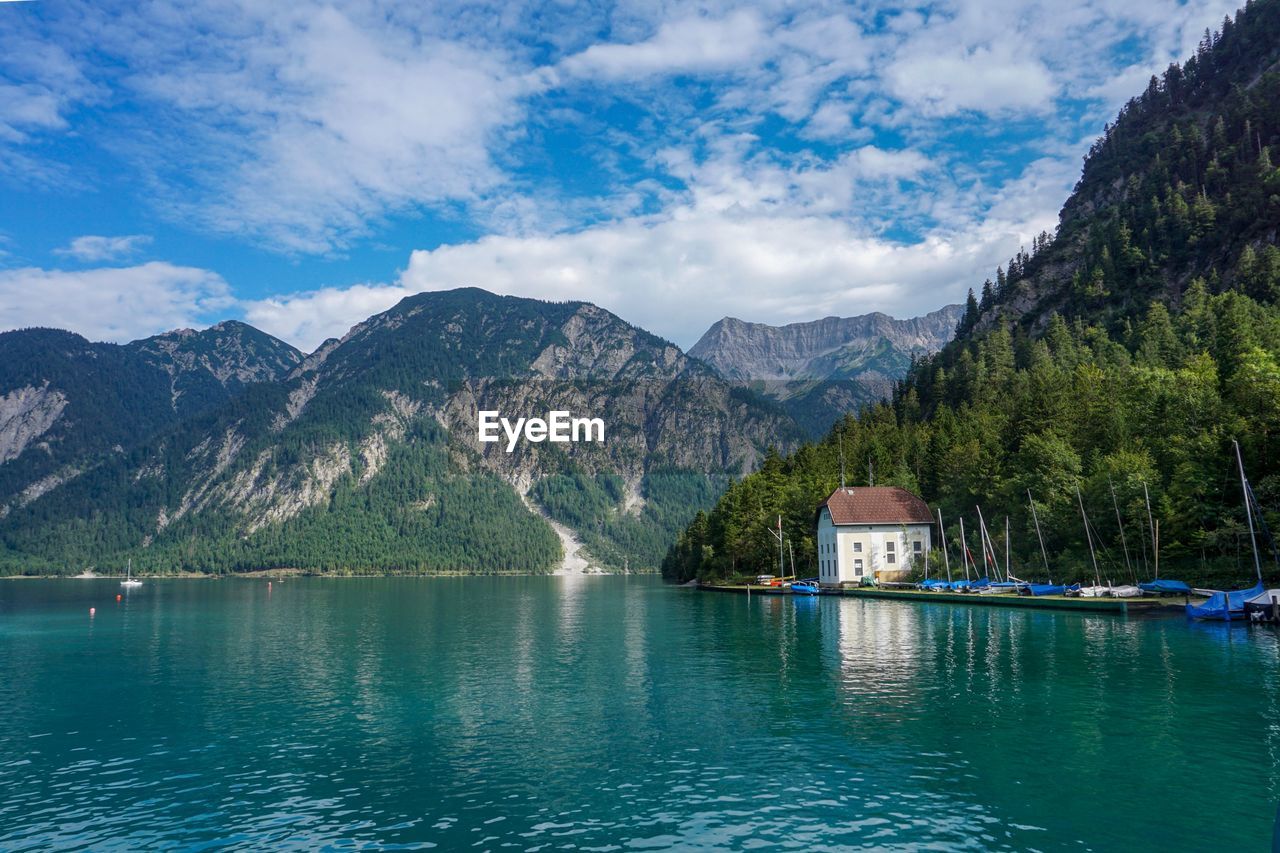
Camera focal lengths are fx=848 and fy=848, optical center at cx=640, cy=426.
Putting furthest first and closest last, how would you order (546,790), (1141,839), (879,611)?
(879,611)
(546,790)
(1141,839)

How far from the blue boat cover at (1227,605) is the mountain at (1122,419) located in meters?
9.42

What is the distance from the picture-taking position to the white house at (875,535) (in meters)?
122

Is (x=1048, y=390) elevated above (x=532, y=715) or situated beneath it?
elevated above

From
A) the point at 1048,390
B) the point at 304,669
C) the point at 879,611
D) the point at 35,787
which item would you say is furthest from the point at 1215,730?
the point at 1048,390

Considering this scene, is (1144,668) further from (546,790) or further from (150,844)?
(150,844)

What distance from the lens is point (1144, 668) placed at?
135ft

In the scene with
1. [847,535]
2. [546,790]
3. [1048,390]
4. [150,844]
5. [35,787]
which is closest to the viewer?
[150,844]

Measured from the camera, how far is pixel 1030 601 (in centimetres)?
7769

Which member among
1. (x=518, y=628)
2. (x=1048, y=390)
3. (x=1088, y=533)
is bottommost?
(x=518, y=628)

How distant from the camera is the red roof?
12171 centimetres

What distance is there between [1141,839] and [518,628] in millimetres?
64515

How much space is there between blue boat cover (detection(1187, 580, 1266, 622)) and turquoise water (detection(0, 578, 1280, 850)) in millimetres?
2468

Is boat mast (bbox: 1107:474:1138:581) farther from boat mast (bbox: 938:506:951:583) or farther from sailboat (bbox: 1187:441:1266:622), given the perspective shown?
boat mast (bbox: 938:506:951:583)

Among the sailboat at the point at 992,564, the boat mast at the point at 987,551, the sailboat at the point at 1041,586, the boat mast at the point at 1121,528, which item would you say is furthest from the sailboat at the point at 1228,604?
the boat mast at the point at 987,551
